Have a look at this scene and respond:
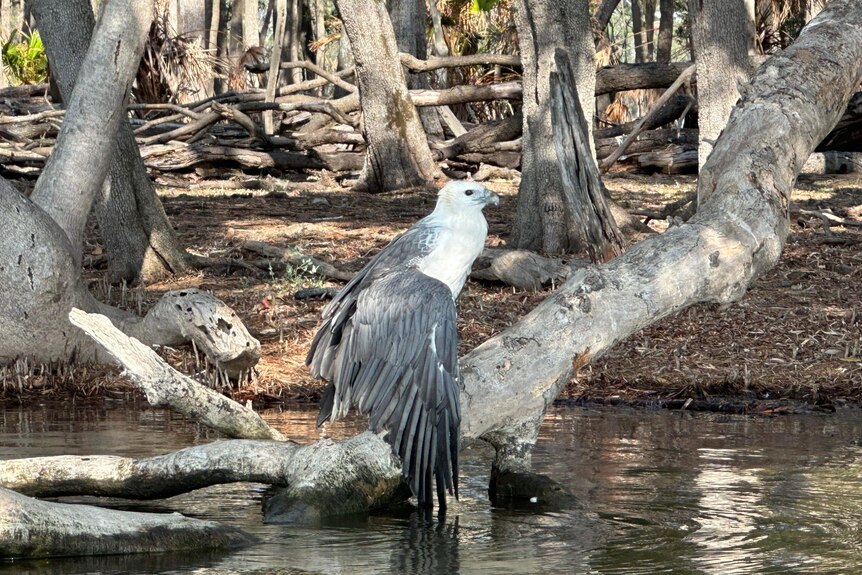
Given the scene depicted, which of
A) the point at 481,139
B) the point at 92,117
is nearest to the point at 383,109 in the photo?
the point at 481,139

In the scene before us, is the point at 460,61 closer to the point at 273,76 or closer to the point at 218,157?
the point at 273,76

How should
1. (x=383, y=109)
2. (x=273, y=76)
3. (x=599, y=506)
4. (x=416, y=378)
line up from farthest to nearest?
(x=273, y=76) → (x=383, y=109) → (x=599, y=506) → (x=416, y=378)

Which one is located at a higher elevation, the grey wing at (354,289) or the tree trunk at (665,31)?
the tree trunk at (665,31)

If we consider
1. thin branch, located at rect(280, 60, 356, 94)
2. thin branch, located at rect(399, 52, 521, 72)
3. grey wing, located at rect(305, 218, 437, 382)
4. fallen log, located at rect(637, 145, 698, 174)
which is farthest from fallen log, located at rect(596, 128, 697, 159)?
grey wing, located at rect(305, 218, 437, 382)

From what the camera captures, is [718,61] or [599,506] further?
[718,61]

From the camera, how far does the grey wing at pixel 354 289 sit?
19.4 feet

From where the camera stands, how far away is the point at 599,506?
20.3 ft

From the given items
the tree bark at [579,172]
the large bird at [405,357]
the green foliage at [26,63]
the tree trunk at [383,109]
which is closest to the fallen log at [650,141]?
the tree trunk at [383,109]

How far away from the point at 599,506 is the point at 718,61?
20.9 feet

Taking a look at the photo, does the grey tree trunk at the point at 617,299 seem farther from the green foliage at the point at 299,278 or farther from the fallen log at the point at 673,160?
the fallen log at the point at 673,160

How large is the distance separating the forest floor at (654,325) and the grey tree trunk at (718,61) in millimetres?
1559

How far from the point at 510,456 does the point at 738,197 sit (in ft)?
5.46

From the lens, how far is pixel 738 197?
5.84m

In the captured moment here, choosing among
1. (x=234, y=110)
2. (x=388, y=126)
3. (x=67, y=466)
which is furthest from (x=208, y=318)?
(x=234, y=110)
